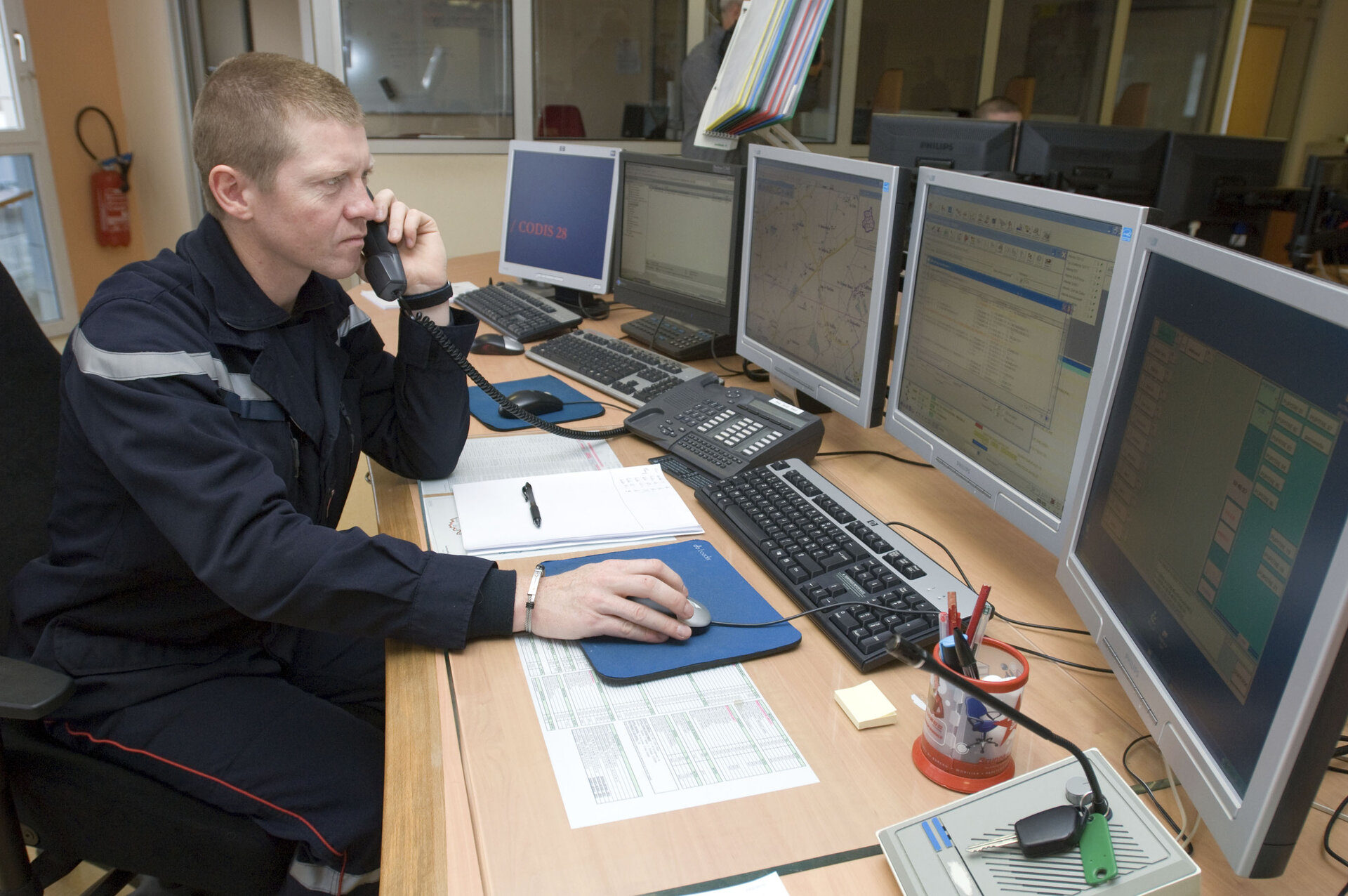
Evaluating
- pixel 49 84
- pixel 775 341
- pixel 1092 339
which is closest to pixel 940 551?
pixel 1092 339

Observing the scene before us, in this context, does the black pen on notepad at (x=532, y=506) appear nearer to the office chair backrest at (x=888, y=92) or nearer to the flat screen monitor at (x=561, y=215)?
the flat screen monitor at (x=561, y=215)

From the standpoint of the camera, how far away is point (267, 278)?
1.17 meters

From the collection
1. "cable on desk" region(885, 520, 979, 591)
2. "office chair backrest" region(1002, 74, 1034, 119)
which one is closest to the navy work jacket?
"cable on desk" region(885, 520, 979, 591)

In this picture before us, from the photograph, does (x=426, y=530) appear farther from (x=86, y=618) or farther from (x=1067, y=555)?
(x=1067, y=555)

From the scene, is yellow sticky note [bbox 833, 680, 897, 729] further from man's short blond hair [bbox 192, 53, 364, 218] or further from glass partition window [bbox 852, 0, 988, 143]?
glass partition window [bbox 852, 0, 988, 143]

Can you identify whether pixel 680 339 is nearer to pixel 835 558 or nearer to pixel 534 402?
pixel 534 402

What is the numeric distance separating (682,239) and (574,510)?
0.93 m

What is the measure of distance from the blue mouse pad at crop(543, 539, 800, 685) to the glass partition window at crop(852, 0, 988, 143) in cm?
467

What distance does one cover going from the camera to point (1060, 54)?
5.76 metres

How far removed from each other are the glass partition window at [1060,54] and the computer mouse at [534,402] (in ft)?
16.4

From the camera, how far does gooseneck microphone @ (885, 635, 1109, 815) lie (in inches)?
24.1

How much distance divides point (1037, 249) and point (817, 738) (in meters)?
0.60

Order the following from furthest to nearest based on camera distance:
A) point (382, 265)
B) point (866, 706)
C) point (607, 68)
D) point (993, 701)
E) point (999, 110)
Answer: point (607, 68) < point (999, 110) < point (382, 265) < point (866, 706) < point (993, 701)

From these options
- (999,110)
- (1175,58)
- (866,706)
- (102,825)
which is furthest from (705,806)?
(1175,58)
